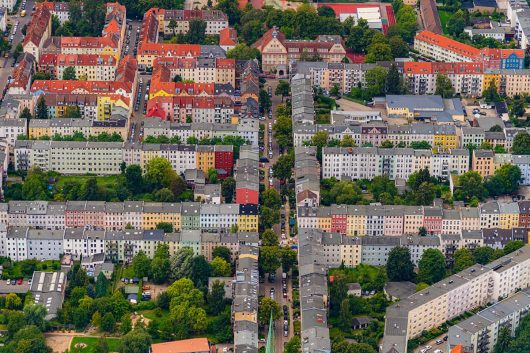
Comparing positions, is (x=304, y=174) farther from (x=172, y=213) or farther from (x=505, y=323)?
(x=505, y=323)

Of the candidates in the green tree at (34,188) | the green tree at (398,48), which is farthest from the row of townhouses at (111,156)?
the green tree at (398,48)

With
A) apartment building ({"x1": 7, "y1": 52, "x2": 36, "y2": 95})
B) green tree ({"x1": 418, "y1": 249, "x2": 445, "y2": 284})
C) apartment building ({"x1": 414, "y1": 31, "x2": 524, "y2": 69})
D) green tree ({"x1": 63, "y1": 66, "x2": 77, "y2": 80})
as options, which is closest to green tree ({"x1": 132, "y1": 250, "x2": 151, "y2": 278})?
green tree ({"x1": 418, "y1": 249, "x2": 445, "y2": 284})

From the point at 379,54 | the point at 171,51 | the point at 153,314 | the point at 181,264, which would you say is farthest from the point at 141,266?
the point at 379,54

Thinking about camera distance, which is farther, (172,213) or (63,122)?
(63,122)

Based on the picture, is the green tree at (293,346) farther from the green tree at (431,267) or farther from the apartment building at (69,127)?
the apartment building at (69,127)

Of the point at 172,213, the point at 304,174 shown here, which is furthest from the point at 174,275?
the point at 304,174

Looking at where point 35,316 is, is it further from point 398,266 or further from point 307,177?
point 307,177
